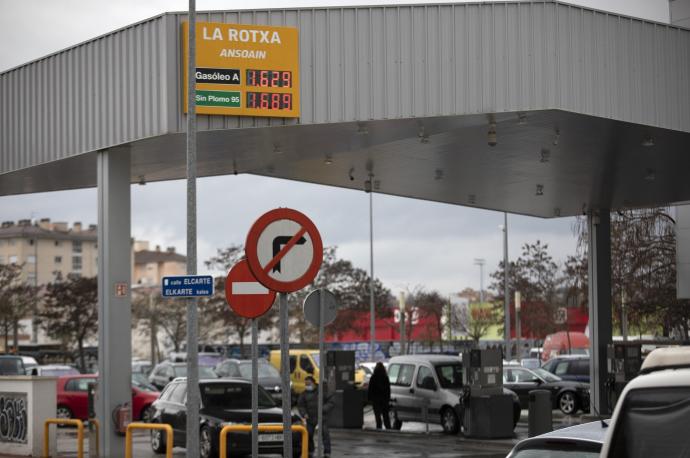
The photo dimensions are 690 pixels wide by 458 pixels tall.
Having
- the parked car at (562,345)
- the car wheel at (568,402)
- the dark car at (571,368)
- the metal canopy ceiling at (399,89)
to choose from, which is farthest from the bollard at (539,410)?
the parked car at (562,345)

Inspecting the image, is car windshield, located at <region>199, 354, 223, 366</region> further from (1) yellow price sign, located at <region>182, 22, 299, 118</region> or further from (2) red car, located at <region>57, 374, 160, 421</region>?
(1) yellow price sign, located at <region>182, 22, 299, 118</region>

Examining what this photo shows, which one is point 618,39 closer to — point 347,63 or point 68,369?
point 347,63

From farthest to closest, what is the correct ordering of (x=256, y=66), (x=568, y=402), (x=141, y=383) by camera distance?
(x=141, y=383) < (x=568, y=402) < (x=256, y=66)

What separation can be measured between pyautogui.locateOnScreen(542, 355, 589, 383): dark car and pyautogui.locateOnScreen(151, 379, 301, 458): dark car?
51.3ft

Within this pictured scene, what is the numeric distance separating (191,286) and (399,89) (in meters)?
5.52

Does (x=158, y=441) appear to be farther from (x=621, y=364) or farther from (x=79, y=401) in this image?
(x=621, y=364)

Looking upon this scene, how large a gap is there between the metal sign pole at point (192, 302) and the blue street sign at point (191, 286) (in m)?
0.30

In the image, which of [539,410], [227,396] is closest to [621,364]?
[539,410]

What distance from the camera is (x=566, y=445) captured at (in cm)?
832

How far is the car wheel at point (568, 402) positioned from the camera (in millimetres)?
32906

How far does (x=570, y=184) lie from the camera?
2639 cm

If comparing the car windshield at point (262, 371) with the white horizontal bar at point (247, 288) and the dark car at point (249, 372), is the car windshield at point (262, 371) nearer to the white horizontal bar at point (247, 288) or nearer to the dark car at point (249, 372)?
the dark car at point (249, 372)

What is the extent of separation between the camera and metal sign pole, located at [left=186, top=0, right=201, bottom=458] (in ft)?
45.2

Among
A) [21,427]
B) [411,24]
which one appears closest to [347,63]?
[411,24]
